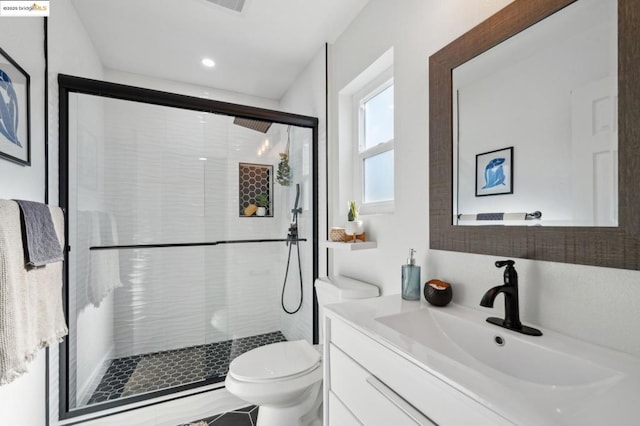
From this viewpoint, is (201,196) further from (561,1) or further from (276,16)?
(561,1)

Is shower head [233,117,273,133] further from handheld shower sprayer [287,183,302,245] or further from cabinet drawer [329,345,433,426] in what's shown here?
cabinet drawer [329,345,433,426]

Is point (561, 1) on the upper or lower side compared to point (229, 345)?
upper

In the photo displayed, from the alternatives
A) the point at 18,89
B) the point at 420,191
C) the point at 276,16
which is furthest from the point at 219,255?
the point at 276,16

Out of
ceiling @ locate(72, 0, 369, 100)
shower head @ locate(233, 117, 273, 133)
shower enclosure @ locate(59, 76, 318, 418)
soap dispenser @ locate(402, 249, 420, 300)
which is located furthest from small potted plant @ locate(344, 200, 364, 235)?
ceiling @ locate(72, 0, 369, 100)

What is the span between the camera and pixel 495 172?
0.98m

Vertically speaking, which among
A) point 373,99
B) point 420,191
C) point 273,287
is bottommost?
point 273,287

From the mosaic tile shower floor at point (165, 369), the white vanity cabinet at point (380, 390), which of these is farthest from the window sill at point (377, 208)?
the mosaic tile shower floor at point (165, 369)

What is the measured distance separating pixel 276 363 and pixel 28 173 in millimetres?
1507

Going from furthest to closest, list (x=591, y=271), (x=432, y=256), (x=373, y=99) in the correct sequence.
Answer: (x=373, y=99), (x=432, y=256), (x=591, y=271)

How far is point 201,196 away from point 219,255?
467 mm

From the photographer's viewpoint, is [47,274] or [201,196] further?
[201,196]

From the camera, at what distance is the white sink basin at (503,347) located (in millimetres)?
657

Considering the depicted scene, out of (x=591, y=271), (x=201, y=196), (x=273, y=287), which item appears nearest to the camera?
(x=591, y=271)

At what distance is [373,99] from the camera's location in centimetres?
183
